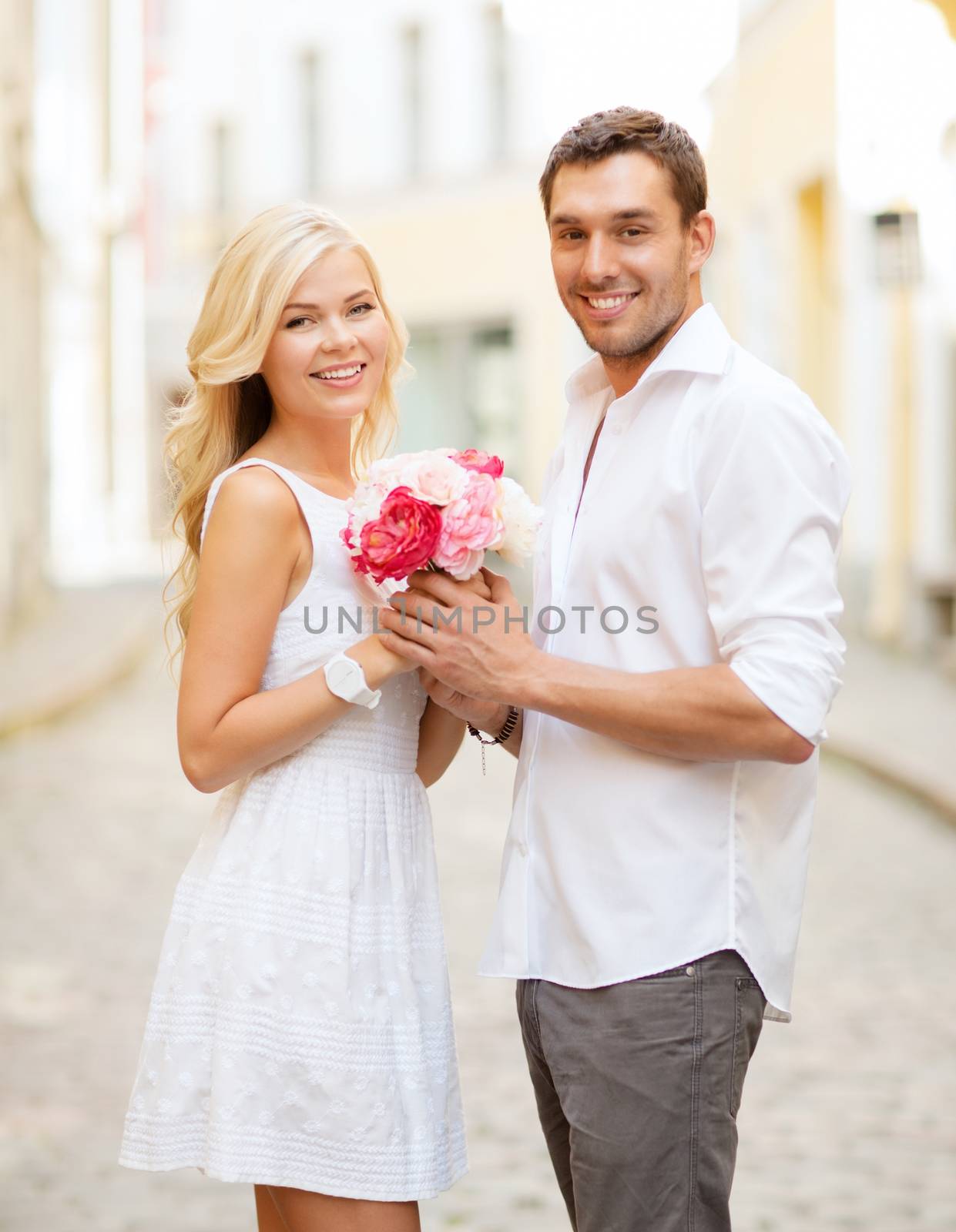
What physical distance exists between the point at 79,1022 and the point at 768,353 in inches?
590

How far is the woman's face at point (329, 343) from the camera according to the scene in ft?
9.59

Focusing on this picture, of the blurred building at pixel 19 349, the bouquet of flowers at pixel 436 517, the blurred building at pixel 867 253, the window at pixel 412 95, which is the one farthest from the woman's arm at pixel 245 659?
the window at pixel 412 95

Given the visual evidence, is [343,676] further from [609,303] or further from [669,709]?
[609,303]

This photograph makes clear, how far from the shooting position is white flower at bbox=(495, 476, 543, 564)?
2691mm

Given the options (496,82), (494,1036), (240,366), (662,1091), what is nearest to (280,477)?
(240,366)

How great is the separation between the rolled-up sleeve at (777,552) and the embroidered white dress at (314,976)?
2.20 ft

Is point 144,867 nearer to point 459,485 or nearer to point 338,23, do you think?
point 459,485

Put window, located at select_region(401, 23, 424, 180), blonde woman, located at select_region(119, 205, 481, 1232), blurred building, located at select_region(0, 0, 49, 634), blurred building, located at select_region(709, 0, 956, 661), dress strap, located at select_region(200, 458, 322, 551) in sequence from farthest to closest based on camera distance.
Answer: window, located at select_region(401, 23, 424, 180) → blurred building, located at select_region(0, 0, 49, 634) → blurred building, located at select_region(709, 0, 956, 661) → dress strap, located at select_region(200, 458, 322, 551) → blonde woman, located at select_region(119, 205, 481, 1232)

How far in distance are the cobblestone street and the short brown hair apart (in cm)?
282

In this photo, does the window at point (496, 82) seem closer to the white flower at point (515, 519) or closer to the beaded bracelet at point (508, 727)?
the beaded bracelet at point (508, 727)

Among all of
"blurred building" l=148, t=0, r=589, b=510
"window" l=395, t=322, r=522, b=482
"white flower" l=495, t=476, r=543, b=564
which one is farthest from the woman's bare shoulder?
"window" l=395, t=322, r=522, b=482

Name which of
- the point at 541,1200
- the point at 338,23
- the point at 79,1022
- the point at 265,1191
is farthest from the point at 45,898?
the point at 338,23

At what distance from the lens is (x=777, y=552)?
7.95 feet

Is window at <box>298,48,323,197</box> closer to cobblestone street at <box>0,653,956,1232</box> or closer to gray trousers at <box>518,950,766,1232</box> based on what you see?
cobblestone street at <box>0,653,956,1232</box>
